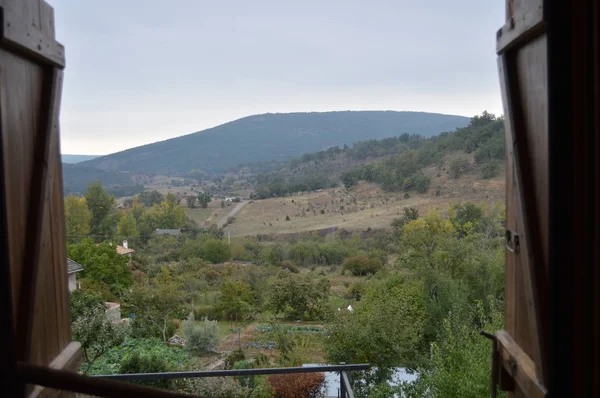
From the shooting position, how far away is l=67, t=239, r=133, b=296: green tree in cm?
2070

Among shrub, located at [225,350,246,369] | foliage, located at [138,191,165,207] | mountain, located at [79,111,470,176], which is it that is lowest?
shrub, located at [225,350,246,369]

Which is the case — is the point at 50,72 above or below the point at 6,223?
above

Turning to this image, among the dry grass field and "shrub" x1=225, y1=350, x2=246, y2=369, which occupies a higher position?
the dry grass field

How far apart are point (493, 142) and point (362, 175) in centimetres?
1030

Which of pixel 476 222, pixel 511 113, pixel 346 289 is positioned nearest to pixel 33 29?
pixel 511 113

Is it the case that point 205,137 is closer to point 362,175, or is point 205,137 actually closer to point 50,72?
point 362,175

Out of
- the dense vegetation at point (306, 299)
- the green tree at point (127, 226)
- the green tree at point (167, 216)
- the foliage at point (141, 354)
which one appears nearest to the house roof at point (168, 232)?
the green tree at point (167, 216)

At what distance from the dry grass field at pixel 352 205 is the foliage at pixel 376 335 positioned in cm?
1303

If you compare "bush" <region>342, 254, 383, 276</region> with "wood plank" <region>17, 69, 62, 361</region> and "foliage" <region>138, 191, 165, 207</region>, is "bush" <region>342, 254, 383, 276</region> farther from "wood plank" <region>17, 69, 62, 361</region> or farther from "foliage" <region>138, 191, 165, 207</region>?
"wood plank" <region>17, 69, 62, 361</region>

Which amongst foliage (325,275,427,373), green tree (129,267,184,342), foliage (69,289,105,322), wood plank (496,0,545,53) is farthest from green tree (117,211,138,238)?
wood plank (496,0,545,53)

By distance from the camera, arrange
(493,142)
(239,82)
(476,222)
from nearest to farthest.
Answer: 1. (476,222)
2. (493,142)
3. (239,82)

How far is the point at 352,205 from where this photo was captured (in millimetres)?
35188

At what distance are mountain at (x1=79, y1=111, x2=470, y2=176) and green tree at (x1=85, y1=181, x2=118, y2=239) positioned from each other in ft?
59.2

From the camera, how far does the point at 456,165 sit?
3186 centimetres
